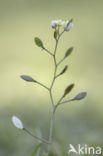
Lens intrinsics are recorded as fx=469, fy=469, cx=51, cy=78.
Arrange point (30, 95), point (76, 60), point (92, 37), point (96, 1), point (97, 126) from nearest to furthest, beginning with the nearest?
1. point (97, 126)
2. point (30, 95)
3. point (76, 60)
4. point (92, 37)
5. point (96, 1)

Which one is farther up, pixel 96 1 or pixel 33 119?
pixel 96 1

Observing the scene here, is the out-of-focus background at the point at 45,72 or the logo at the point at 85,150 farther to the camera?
the out-of-focus background at the point at 45,72

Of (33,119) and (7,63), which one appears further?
(7,63)

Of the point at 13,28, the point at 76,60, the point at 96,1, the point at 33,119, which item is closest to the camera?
the point at 33,119

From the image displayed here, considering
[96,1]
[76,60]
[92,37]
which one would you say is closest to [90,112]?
[76,60]

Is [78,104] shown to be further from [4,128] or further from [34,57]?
[34,57]

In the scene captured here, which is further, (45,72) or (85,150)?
(45,72)

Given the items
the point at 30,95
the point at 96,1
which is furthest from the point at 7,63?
the point at 96,1

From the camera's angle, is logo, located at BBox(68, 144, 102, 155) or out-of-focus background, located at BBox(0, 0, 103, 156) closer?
logo, located at BBox(68, 144, 102, 155)
